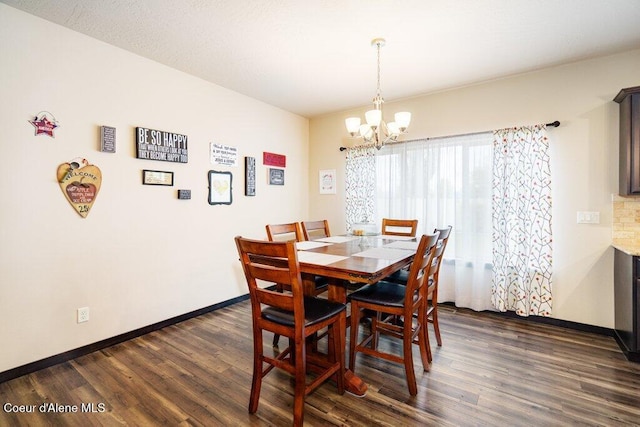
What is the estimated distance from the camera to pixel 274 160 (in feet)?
13.6

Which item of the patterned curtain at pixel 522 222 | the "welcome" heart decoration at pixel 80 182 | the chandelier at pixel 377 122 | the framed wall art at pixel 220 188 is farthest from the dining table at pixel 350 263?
the "welcome" heart decoration at pixel 80 182

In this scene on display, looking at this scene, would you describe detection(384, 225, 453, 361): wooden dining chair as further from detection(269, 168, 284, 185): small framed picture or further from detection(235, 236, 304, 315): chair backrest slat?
detection(269, 168, 284, 185): small framed picture

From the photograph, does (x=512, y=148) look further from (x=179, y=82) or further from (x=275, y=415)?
(x=179, y=82)

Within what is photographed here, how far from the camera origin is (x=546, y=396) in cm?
186

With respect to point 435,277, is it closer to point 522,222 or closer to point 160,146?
point 522,222

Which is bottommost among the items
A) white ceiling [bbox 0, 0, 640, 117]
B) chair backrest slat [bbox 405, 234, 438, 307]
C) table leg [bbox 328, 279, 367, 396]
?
table leg [bbox 328, 279, 367, 396]

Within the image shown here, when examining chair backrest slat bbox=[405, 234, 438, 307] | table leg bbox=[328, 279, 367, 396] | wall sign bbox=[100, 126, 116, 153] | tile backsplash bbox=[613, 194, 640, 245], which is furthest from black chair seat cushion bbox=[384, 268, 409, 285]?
wall sign bbox=[100, 126, 116, 153]

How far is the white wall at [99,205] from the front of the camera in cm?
208

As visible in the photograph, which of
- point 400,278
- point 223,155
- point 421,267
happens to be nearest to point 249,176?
point 223,155

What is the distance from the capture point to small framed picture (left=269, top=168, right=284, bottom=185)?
4121 millimetres

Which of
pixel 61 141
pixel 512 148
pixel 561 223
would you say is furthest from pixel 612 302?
pixel 61 141

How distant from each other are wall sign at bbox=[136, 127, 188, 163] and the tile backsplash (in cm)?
414

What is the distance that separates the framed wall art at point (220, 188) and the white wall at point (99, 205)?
0.08m

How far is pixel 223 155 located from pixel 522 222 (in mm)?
3333
